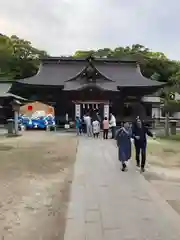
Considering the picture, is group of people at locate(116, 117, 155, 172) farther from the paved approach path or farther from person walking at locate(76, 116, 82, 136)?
person walking at locate(76, 116, 82, 136)

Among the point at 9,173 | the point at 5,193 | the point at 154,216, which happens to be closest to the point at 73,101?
the point at 9,173

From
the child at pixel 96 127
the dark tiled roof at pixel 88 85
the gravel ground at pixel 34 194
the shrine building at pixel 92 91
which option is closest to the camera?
the gravel ground at pixel 34 194

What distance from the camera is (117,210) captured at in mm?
6871

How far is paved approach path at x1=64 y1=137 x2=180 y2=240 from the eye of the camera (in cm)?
558

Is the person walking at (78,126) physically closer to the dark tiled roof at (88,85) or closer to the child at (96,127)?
the child at (96,127)

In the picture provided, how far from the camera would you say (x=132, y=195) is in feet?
26.8

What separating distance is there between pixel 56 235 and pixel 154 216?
1740 millimetres

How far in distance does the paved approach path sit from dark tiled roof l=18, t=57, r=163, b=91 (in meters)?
28.3

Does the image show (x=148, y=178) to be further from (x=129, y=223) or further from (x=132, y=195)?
(x=129, y=223)

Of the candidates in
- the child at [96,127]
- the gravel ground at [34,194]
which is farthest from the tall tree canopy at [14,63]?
the gravel ground at [34,194]

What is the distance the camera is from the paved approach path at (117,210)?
5582 millimetres

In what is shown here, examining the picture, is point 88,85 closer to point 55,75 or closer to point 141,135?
point 55,75

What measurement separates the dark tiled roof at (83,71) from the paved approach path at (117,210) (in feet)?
92.8

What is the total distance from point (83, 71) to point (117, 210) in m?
33.8
